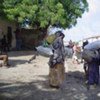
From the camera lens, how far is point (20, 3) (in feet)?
121

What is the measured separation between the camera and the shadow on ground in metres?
10.6

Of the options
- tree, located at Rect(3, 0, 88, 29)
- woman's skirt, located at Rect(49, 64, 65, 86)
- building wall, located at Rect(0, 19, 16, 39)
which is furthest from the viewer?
building wall, located at Rect(0, 19, 16, 39)

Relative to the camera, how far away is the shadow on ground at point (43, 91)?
10609mm

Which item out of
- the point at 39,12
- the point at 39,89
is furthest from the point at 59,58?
the point at 39,12

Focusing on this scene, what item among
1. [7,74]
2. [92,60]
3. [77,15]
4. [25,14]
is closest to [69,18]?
[77,15]

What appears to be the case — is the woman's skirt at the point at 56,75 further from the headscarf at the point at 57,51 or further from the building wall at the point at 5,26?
the building wall at the point at 5,26

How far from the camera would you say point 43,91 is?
456 inches

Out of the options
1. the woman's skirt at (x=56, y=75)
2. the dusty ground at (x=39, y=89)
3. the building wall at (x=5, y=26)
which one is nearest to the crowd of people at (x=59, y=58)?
the woman's skirt at (x=56, y=75)

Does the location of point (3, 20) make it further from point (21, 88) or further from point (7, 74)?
point (21, 88)

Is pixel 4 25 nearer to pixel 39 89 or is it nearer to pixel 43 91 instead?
pixel 39 89

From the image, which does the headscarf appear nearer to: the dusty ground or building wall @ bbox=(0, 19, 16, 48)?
the dusty ground

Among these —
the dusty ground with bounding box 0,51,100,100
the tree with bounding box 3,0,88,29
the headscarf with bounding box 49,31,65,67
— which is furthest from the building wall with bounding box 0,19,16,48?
the headscarf with bounding box 49,31,65,67

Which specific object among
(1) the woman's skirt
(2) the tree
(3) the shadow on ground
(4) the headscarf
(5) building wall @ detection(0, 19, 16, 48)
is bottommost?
(3) the shadow on ground

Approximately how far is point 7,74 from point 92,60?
397 cm
